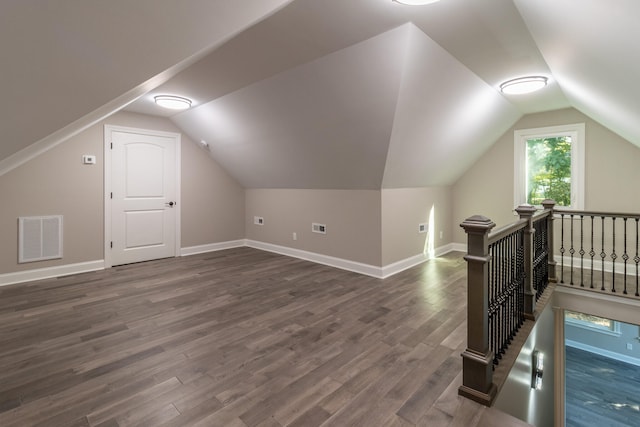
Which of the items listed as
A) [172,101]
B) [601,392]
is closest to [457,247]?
[601,392]

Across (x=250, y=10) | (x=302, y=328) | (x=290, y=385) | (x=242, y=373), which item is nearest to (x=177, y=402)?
(x=242, y=373)

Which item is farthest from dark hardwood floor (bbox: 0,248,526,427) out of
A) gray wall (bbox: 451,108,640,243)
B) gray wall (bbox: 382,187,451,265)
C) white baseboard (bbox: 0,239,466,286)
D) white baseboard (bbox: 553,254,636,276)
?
gray wall (bbox: 451,108,640,243)

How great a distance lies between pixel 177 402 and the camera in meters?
1.83

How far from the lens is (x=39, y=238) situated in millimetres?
4219

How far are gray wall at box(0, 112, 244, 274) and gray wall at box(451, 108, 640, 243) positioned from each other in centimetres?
485

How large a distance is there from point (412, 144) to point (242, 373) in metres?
3.06

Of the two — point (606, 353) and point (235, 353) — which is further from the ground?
point (235, 353)

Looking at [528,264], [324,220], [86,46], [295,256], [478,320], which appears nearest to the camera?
[86,46]

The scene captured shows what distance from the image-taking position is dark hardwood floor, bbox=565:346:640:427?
538cm

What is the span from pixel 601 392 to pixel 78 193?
9435 mm

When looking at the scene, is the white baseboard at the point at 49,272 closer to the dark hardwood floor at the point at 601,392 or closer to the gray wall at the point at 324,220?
the gray wall at the point at 324,220

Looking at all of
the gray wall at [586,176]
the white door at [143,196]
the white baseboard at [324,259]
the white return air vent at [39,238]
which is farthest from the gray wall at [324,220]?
the white return air vent at [39,238]

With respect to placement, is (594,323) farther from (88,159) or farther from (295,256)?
(88,159)

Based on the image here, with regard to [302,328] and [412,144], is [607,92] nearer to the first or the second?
[412,144]
